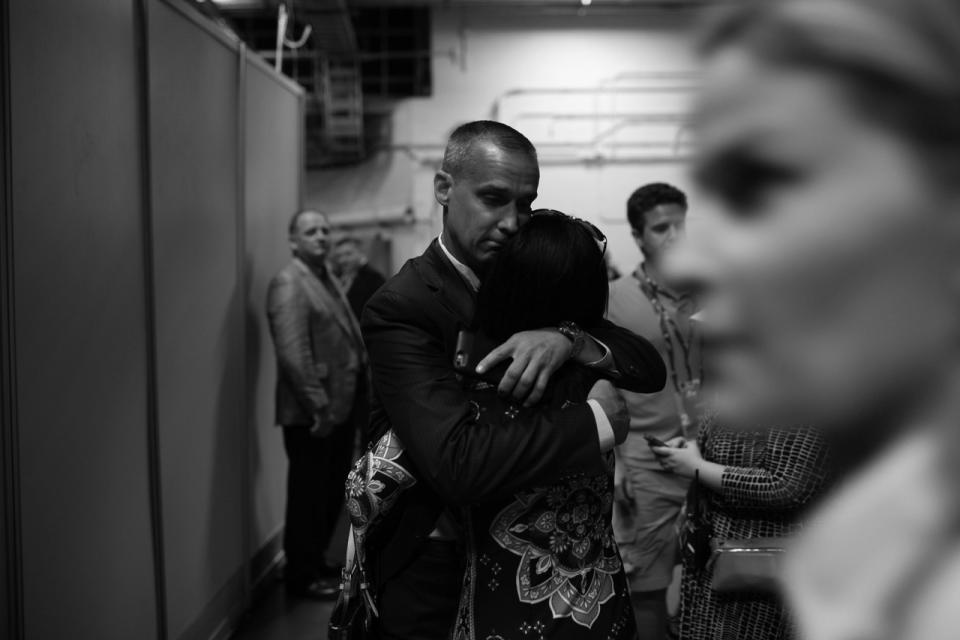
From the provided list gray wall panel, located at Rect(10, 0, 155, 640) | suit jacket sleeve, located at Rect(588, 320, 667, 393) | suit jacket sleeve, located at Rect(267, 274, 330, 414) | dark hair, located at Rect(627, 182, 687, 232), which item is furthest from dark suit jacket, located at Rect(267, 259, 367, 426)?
suit jacket sleeve, located at Rect(588, 320, 667, 393)

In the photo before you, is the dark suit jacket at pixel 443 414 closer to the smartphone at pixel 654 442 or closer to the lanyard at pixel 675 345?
the smartphone at pixel 654 442

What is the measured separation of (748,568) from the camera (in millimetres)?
1648

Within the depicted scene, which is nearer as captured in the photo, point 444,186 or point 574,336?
point 574,336

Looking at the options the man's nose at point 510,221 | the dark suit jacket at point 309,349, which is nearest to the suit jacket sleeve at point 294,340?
the dark suit jacket at point 309,349

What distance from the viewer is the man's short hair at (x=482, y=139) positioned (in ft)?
4.91

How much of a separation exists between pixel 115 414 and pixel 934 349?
96.3 inches

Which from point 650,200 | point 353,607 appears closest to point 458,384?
point 353,607

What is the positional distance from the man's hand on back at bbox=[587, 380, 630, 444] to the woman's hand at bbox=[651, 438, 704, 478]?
0.61 m

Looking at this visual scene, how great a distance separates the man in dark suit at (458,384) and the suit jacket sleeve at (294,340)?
2.40 m

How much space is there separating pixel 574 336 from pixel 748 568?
688mm

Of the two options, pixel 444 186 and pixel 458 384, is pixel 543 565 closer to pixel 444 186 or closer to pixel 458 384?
pixel 458 384

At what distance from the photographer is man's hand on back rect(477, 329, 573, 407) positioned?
3.90 ft

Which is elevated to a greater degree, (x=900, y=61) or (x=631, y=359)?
(x=900, y=61)

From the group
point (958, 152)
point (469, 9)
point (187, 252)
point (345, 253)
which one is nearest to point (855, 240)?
point (958, 152)
